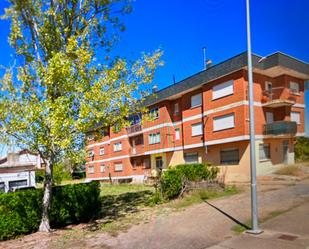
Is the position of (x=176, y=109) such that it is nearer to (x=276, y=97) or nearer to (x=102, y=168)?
(x=276, y=97)

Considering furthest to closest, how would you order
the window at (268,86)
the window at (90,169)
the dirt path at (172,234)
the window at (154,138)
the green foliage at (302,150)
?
the window at (90,169), the window at (154,138), the green foliage at (302,150), the window at (268,86), the dirt path at (172,234)

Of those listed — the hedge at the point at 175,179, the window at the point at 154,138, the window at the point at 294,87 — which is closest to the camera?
the hedge at the point at 175,179

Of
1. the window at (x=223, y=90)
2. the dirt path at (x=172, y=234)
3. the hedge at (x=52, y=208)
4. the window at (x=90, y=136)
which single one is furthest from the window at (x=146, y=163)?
the window at (x=90, y=136)

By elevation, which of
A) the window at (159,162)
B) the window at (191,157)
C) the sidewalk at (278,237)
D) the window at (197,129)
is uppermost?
the window at (197,129)

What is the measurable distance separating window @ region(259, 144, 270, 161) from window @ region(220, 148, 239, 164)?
71.1 inches

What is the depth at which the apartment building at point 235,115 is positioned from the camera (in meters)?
22.0

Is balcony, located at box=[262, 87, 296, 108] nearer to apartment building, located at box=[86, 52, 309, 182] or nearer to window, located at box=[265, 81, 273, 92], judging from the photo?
apartment building, located at box=[86, 52, 309, 182]

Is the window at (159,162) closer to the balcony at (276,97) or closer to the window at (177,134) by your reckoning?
the window at (177,134)

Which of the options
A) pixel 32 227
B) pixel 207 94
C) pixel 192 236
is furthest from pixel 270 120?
pixel 32 227

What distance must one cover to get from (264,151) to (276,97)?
4.61 metres

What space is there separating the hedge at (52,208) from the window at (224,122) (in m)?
13.6

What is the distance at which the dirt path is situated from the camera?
754cm

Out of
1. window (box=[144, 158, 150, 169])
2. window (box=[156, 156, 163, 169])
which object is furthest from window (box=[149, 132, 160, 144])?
window (box=[144, 158, 150, 169])

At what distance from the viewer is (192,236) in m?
7.86
